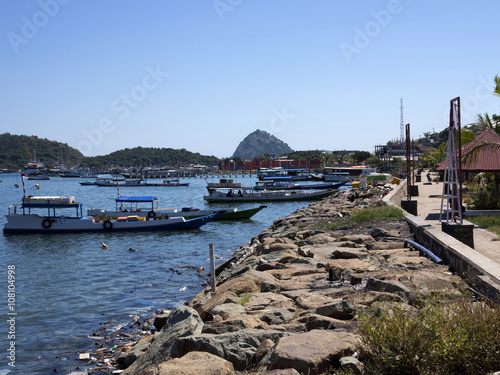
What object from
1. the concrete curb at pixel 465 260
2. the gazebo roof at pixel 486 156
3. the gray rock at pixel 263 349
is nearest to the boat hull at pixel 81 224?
the gazebo roof at pixel 486 156

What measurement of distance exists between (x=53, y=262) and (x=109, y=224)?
416 inches

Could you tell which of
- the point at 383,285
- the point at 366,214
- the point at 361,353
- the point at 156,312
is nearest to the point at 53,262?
the point at 156,312

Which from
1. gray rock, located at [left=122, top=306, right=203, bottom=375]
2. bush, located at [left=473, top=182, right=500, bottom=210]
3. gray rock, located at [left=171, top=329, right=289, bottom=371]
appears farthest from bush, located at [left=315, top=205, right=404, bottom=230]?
gray rock, located at [left=171, top=329, right=289, bottom=371]

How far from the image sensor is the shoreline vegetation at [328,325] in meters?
5.16

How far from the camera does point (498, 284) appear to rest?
7.88 metres

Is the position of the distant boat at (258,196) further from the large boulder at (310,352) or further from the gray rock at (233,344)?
the large boulder at (310,352)

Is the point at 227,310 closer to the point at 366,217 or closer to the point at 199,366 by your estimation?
the point at 199,366

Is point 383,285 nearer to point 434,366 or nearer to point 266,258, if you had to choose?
point 434,366

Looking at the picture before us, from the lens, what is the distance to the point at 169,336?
769 centimetres

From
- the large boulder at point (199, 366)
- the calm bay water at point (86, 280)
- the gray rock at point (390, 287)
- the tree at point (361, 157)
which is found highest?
the tree at point (361, 157)

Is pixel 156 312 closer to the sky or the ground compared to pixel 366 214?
closer to the ground

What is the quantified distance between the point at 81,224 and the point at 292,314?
3138 centimetres

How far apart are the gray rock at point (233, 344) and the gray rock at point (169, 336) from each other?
1.11 ft

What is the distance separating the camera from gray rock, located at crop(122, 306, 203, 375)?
7.39m
